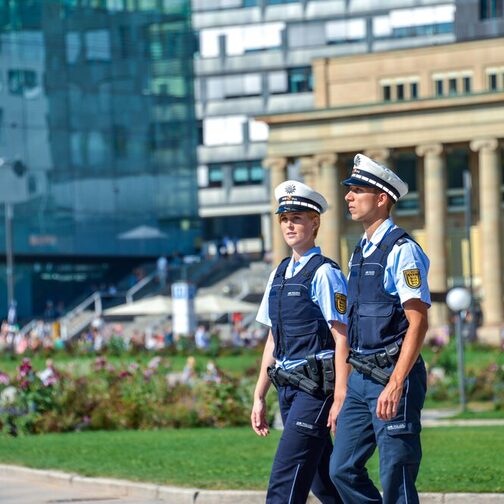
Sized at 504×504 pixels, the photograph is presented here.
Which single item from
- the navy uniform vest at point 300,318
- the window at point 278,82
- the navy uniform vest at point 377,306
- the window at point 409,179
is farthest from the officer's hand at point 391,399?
the window at point 278,82

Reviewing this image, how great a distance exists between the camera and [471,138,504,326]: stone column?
243ft

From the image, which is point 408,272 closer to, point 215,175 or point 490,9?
point 490,9

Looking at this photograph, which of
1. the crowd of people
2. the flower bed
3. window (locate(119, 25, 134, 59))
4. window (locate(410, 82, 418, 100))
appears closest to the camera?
the flower bed

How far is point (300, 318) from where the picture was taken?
9758 mm

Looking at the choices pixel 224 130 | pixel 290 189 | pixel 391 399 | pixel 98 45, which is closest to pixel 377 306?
pixel 391 399

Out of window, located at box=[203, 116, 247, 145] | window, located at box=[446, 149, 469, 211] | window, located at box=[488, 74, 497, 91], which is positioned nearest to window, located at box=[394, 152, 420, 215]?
window, located at box=[446, 149, 469, 211]

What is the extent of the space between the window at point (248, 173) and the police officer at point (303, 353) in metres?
109

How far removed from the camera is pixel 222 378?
2270 cm

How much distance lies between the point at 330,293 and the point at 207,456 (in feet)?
24.4

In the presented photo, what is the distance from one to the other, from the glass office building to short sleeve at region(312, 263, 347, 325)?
255 ft

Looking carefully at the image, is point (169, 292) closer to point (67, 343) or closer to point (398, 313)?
point (67, 343)

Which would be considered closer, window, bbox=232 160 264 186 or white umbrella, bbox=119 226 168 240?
white umbrella, bbox=119 226 168 240

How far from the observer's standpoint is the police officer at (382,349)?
29.1 feet

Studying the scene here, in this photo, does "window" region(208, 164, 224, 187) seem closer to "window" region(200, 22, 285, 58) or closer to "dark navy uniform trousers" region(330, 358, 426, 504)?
"window" region(200, 22, 285, 58)
